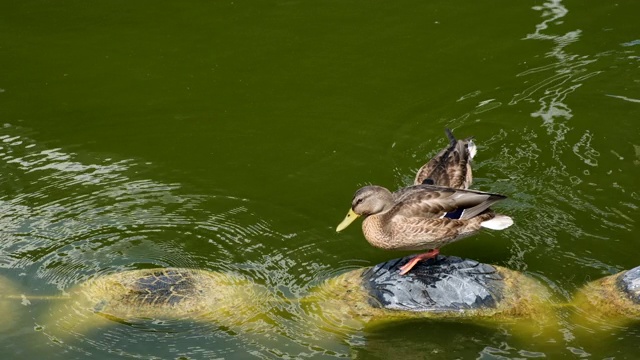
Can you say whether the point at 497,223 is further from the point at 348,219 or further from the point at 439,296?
the point at 348,219

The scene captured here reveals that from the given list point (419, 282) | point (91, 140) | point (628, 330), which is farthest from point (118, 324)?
point (628, 330)

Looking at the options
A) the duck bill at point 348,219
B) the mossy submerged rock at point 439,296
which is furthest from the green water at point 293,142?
the duck bill at point 348,219

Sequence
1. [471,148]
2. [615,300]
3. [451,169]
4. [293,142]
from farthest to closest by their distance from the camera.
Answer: [293,142], [471,148], [451,169], [615,300]

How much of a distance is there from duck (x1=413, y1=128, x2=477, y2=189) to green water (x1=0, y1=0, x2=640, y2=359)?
0.36m

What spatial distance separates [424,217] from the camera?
6.64 meters

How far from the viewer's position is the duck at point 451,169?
741 cm

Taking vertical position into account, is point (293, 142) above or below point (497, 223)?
above

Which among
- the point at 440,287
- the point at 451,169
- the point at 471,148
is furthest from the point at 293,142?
the point at 440,287

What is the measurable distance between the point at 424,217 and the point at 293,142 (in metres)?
2.34

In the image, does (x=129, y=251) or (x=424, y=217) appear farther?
(x=129, y=251)

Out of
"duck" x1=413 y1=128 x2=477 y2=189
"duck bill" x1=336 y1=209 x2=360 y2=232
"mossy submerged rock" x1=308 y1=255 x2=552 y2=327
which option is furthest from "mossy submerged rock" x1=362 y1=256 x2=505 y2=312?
"duck" x1=413 y1=128 x2=477 y2=189

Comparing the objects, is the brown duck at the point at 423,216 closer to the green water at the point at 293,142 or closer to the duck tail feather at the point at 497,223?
the duck tail feather at the point at 497,223

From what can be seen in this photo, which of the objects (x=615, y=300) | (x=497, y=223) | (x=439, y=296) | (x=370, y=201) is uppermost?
(x=370, y=201)

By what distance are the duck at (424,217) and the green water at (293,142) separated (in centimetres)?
44
